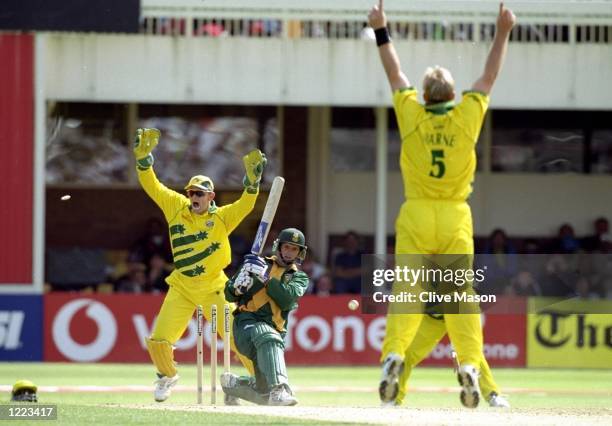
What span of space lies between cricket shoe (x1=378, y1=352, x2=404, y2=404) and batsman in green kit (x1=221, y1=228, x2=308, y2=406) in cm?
240

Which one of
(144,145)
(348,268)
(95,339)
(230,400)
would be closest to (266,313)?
(230,400)

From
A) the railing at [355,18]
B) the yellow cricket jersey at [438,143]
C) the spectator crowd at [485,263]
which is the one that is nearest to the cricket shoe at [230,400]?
the yellow cricket jersey at [438,143]

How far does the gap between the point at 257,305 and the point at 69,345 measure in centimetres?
872

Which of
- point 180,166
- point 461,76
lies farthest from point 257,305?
point 180,166

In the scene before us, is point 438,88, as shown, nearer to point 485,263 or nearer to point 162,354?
point 162,354

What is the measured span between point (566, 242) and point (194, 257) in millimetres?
11742

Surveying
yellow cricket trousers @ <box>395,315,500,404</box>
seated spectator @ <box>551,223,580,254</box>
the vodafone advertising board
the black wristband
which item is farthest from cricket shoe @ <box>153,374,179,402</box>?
seated spectator @ <box>551,223,580,254</box>

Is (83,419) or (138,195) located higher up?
(138,195)

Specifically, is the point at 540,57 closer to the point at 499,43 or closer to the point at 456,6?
the point at 456,6

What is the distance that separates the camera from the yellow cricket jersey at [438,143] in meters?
9.23

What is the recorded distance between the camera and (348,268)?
865 inches

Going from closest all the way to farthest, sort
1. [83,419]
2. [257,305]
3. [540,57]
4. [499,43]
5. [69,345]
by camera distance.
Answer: [499,43] < [83,419] < [257,305] < [69,345] < [540,57]

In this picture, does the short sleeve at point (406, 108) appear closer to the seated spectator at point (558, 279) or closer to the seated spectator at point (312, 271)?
the seated spectator at point (558, 279)

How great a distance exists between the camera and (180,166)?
24.6 m
